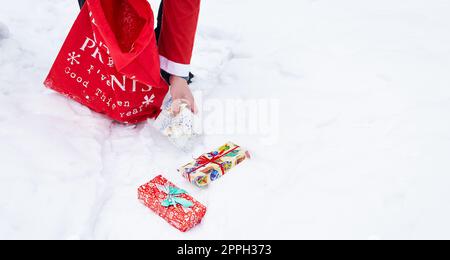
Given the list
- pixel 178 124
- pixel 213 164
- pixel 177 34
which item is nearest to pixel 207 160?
pixel 213 164

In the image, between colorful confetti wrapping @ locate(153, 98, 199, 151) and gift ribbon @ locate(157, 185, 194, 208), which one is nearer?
gift ribbon @ locate(157, 185, 194, 208)

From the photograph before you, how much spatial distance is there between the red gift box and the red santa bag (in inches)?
11.9

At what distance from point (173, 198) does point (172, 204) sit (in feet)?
0.08

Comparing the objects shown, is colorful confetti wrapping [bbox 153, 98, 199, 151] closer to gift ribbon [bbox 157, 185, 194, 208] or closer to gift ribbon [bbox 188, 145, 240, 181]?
gift ribbon [bbox 188, 145, 240, 181]

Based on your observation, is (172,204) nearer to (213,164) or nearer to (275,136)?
(213,164)

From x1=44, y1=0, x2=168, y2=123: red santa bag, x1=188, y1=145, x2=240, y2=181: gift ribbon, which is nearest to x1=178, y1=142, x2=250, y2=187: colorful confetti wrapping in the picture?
x1=188, y1=145, x2=240, y2=181: gift ribbon

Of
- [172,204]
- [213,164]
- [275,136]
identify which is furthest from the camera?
[275,136]

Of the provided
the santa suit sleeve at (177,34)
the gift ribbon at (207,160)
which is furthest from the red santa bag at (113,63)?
the gift ribbon at (207,160)

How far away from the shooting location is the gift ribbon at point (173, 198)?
1.14 m

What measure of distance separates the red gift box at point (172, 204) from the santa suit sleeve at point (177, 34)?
1.15ft

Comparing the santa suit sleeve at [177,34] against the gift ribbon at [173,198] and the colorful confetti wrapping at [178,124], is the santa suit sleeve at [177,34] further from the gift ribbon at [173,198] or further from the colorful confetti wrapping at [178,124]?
the gift ribbon at [173,198]

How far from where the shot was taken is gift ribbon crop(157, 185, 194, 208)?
114 centimetres

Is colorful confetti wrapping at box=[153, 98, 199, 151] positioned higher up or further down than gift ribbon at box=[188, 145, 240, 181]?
higher up

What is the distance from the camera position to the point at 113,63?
1.35 meters
